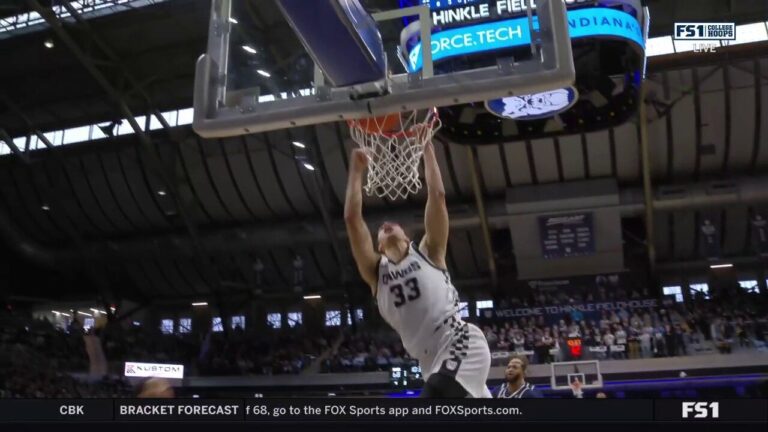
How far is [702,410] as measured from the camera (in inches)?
94.3

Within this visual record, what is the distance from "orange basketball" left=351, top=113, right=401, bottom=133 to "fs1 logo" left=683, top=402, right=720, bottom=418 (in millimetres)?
2864

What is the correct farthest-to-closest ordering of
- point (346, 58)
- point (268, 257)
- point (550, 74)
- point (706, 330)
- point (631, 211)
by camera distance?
point (268, 257)
point (631, 211)
point (706, 330)
point (346, 58)
point (550, 74)

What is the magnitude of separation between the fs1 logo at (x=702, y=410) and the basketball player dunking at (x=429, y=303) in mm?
1300

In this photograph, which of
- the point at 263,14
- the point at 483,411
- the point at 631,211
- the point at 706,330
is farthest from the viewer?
the point at 631,211

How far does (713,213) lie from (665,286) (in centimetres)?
295

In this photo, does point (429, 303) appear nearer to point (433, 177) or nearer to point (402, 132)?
point (433, 177)

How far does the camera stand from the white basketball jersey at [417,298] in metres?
3.62

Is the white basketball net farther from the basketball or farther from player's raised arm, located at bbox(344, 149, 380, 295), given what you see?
the basketball

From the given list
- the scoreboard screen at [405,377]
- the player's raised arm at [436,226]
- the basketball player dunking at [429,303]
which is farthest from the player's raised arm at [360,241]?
the scoreboard screen at [405,377]

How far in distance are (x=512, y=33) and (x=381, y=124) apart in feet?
4.15

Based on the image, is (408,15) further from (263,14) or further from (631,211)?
(631,211)

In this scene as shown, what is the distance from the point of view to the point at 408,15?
4477 millimetres

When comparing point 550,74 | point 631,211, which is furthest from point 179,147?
point 550,74

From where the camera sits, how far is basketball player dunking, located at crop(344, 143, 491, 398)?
141 inches
